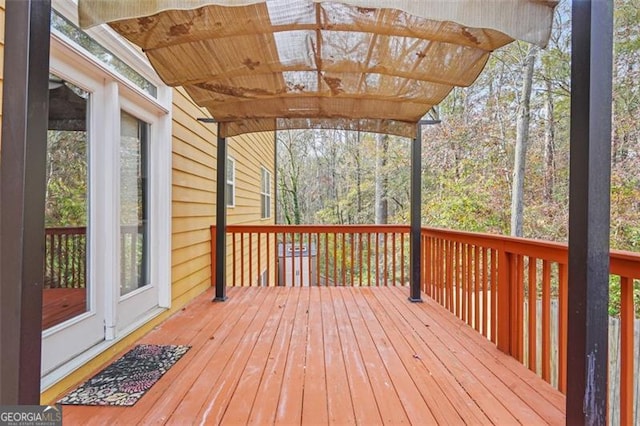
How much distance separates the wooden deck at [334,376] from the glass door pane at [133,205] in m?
0.55

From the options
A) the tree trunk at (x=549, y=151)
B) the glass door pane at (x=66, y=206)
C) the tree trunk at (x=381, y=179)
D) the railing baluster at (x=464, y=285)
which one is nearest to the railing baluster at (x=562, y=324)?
the railing baluster at (x=464, y=285)

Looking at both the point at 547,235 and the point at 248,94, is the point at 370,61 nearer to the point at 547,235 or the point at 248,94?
the point at 248,94

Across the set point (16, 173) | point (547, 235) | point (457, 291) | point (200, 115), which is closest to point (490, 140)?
point (547, 235)

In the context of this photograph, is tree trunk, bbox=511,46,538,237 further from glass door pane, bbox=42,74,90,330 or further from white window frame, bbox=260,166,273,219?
glass door pane, bbox=42,74,90,330

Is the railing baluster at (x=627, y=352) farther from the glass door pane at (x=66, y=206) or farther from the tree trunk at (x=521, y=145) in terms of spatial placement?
the tree trunk at (x=521, y=145)

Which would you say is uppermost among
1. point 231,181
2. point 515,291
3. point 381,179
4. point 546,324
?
point 381,179

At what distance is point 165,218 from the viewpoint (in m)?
3.45

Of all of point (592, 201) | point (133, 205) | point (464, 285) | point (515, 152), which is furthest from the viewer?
point (515, 152)

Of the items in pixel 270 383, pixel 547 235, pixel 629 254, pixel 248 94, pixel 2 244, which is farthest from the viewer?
pixel 547 235

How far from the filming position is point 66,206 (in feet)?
7.30

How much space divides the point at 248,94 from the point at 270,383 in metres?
2.27

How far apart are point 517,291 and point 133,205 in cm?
318

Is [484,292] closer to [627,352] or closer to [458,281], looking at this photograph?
[458,281]

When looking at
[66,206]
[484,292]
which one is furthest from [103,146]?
[484,292]
